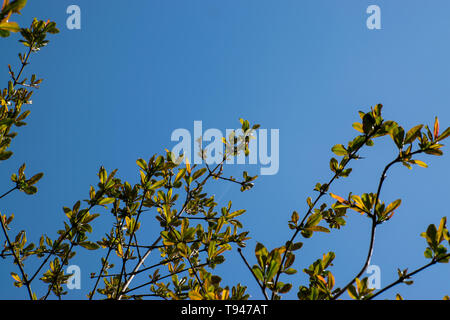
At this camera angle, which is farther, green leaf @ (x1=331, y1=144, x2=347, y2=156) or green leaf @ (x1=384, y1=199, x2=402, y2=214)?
green leaf @ (x1=331, y1=144, x2=347, y2=156)

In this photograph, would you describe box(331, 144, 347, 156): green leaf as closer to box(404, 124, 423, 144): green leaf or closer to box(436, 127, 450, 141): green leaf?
box(404, 124, 423, 144): green leaf

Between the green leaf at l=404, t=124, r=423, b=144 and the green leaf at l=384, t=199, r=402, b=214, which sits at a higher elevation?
the green leaf at l=404, t=124, r=423, b=144

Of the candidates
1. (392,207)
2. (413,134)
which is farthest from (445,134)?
(392,207)

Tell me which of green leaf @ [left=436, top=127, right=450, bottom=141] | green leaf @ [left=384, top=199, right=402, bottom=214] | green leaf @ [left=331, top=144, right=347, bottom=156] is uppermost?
green leaf @ [left=331, top=144, right=347, bottom=156]

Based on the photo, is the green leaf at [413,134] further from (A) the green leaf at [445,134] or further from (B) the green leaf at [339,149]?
(B) the green leaf at [339,149]

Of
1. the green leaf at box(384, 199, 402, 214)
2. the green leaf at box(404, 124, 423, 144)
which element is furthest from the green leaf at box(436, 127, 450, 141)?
the green leaf at box(384, 199, 402, 214)

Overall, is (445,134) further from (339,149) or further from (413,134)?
(339,149)

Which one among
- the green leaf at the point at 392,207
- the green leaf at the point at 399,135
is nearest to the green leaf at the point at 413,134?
the green leaf at the point at 399,135

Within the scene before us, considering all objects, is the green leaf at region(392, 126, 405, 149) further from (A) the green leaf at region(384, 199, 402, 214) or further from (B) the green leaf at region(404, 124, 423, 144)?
(A) the green leaf at region(384, 199, 402, 214)

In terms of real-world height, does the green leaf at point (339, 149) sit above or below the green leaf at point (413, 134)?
above

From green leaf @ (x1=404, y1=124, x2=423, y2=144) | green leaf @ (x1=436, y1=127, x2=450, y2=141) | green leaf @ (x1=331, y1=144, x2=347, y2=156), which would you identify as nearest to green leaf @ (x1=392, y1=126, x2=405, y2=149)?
green leaf @ (x1=404, y1=124, x2=423, y2=144)

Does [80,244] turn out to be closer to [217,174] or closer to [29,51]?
[217,174]
